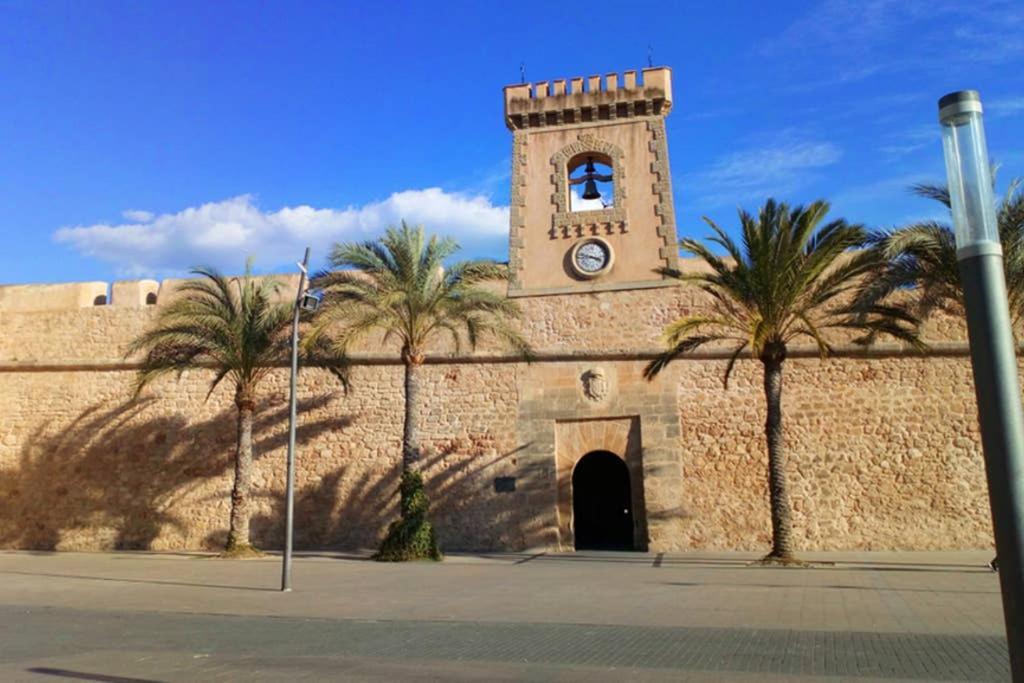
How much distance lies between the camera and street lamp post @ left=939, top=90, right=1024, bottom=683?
2383 mm

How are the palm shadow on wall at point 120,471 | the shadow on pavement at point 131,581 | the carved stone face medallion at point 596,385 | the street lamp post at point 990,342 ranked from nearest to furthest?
the street lamp post at point 990,342 → the shadow on pavement at point 131,581 → the carved stone face medallion at point 596,385 → the palm shadow on wall at point 120,471

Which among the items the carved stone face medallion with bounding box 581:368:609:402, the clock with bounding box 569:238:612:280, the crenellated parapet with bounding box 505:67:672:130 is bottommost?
the carved stone face medallion with bounding box 581:368:609:402

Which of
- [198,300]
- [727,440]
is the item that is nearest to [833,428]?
[727,440]

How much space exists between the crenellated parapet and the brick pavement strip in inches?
536

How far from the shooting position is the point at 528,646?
248 inches

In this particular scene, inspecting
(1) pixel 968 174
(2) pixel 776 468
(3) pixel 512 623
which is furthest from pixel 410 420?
(1) pixel 968 174

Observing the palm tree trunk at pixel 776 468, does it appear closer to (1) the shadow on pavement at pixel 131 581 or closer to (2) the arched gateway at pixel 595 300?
(2) the arched gateway at pixel 595 300

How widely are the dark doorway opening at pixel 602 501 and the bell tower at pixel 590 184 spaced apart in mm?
4102

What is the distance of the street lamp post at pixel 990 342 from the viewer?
7.82 ft

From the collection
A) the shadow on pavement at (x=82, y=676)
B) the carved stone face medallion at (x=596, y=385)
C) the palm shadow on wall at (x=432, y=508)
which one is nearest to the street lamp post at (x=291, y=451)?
the shadow on pavement at (x=82, y=676)

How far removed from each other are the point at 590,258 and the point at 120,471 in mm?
11615

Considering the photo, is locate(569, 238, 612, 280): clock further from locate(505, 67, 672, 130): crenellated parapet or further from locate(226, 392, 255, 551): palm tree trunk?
locate(226, 392, 255, 551): palm tree trunk

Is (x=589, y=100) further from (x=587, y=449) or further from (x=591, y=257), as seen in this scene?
(x=587, y=449)

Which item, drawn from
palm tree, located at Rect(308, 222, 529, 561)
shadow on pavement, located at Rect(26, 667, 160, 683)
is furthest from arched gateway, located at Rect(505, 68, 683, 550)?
shadow on pavement, located at Rect(26, 667, 160, 683)
